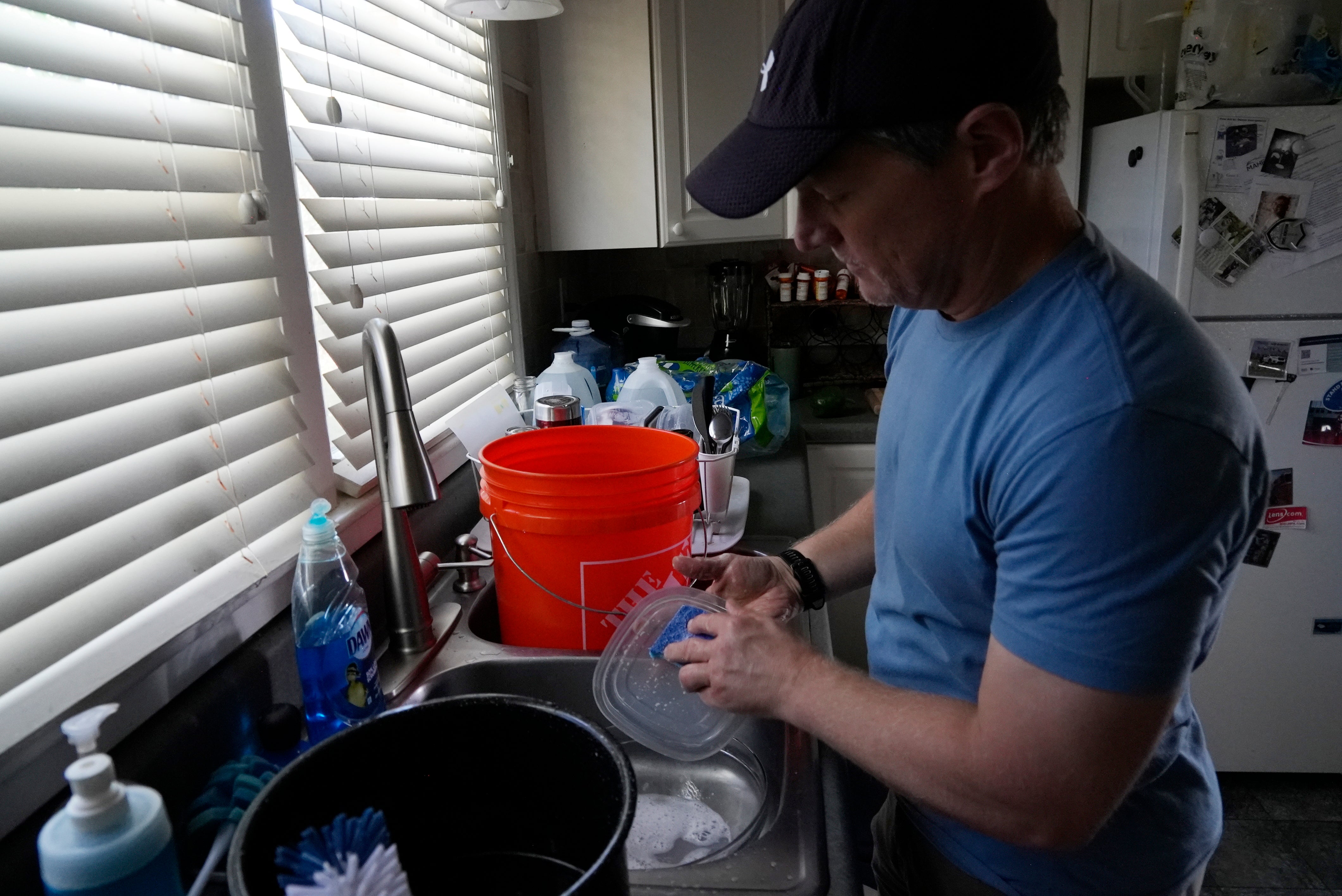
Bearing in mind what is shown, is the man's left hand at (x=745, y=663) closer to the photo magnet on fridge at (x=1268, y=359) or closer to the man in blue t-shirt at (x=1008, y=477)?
the man in blue t-shirt at (x=1008, y=477)

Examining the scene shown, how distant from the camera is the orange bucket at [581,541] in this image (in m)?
1.03

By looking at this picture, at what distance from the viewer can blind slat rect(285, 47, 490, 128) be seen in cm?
→ 114

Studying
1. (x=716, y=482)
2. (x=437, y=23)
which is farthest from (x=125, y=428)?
(x=437, y=23)

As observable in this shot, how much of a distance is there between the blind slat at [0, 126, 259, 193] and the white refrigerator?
214cm

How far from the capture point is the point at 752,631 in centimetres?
84

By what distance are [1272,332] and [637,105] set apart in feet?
5.72

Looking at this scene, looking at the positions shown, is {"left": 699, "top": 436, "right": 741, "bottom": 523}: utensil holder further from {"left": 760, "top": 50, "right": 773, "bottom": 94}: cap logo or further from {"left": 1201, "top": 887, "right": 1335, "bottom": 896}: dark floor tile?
{"left": 1201, "top": 887, "right": 1335, "bottom": 896}: dark floor tile

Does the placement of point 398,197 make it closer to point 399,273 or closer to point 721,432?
point 399,273

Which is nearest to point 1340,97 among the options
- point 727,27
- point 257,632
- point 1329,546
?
point 1329,546

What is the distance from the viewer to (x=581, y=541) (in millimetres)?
1045

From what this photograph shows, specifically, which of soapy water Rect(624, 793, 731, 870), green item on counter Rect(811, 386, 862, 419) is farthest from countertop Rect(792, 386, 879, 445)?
soapy water Rect(624, 793, 731, 870)

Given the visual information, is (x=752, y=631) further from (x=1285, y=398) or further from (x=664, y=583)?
(x=1285, y=398)

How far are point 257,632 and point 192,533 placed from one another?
132 mm

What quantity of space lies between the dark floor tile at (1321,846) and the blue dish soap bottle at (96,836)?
2584mm
